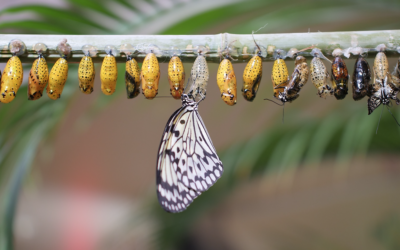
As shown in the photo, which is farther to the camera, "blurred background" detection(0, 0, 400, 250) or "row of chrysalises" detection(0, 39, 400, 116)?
"blurred background" detection(0, 0, 400, 250)

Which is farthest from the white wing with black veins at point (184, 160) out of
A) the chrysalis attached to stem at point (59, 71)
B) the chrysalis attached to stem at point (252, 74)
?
the chrysalis attached to stem at point (59, 71)

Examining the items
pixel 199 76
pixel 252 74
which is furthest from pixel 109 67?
pixel 252 74

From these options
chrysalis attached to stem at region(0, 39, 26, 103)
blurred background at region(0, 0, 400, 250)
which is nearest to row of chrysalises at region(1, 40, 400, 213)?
chrysalis attached to stem at region(0, 39, 26, 103)

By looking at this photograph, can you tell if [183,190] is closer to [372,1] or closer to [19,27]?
[19,27]

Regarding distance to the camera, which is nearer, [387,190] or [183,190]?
[183,190]

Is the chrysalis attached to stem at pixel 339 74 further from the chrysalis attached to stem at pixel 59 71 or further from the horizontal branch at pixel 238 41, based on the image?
the chrysalis attached to stem at pixel 59 71

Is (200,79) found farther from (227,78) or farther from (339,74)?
(339,74)

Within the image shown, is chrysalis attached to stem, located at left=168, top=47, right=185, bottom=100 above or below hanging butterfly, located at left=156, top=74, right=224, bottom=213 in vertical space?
above

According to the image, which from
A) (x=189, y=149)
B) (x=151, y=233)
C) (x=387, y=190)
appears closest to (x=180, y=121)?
(x=189, y=149)

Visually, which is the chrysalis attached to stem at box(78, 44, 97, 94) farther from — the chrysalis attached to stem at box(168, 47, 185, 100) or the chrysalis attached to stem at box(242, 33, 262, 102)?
the chrysalis attached to stem at box(242, 33, 262, 102)
